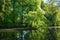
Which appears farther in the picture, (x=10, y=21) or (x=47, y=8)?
(x=47, y=8)

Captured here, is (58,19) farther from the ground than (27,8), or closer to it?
closer to it

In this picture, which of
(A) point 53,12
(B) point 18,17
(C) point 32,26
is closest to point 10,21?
(B) point 18,17

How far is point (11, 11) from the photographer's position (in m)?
27.6

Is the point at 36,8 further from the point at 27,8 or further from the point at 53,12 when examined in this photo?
the point at 53,12

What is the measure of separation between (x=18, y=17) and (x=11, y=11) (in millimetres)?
1314

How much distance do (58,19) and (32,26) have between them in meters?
8.47

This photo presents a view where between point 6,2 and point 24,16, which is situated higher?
point 6,2

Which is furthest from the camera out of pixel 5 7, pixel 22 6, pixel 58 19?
pixel 58 19

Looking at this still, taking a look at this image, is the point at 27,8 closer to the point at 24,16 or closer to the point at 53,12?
the point at 24,16

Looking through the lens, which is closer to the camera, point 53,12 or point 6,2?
point 6,2

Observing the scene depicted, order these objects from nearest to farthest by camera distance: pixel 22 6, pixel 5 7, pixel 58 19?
pixel 5 7
pixel 22 6
pixel 58 19

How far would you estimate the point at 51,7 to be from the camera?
36.1 meters

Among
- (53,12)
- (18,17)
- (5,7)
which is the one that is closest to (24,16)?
(18,17)

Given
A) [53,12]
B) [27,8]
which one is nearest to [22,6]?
[27,8]
